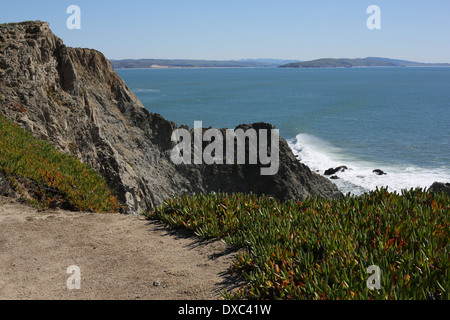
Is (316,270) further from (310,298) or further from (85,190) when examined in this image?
(85,190)

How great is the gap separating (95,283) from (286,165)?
22.6 m

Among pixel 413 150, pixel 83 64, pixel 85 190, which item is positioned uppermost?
pixel 83 64

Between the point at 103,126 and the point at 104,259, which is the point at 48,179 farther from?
the point at 103,126

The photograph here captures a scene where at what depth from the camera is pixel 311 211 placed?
32.4ft

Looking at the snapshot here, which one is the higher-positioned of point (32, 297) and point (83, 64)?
point (83, 64)

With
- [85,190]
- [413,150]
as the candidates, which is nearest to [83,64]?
[85,190]

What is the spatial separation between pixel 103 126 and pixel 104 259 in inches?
763

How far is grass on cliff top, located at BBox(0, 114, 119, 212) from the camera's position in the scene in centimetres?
Result: 1220

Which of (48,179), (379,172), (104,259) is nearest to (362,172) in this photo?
(379,172)

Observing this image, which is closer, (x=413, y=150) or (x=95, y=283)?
(x=95, y=283)

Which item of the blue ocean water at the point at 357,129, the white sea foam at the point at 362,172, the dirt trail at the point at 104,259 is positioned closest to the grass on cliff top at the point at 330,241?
the dirt trail at the point at 104,259

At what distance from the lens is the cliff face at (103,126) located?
19.2 metres

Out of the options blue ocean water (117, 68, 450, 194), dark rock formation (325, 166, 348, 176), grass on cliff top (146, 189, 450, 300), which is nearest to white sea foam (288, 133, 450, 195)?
blue ocean water (117, 68, 450, 194)

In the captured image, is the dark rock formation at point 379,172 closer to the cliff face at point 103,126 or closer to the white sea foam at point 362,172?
the white sea foam at point 362,172
